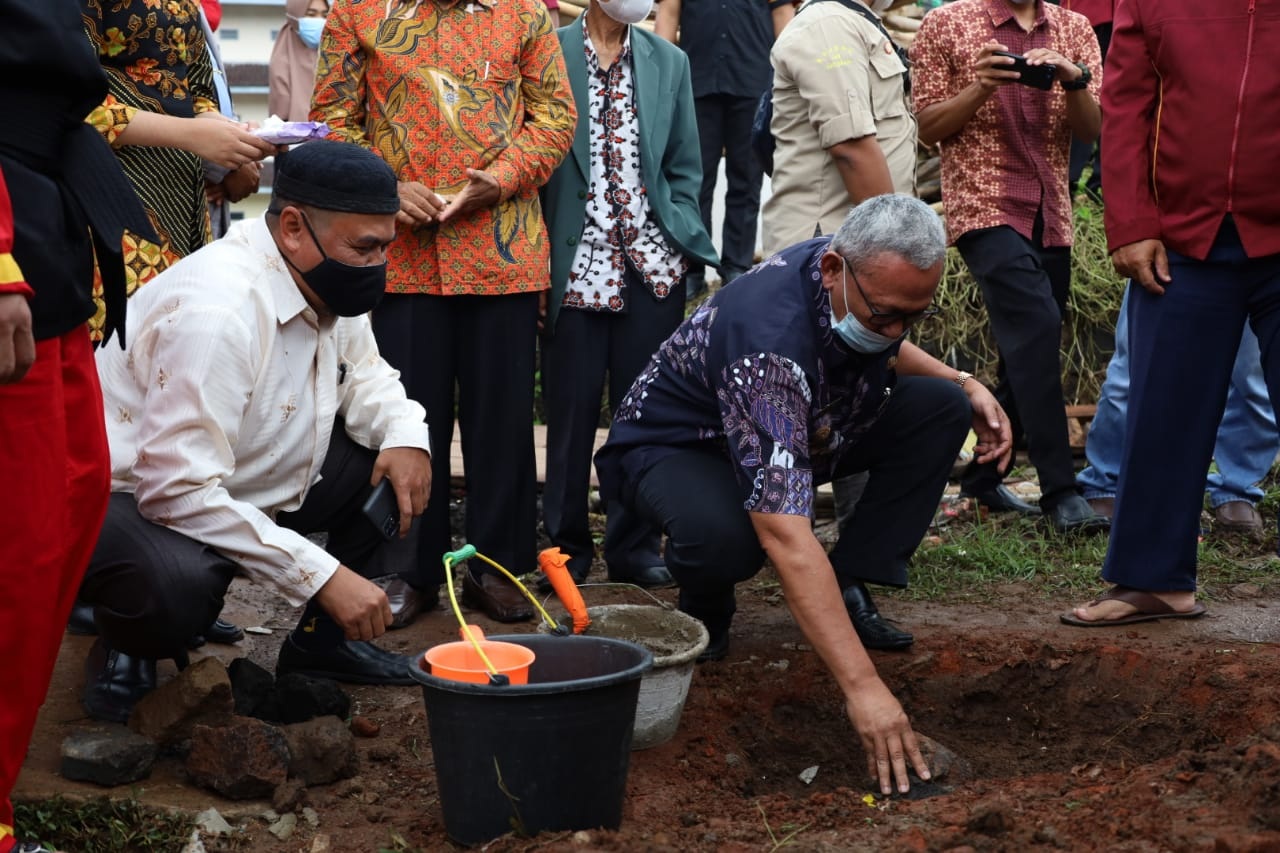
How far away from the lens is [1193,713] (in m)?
3.60

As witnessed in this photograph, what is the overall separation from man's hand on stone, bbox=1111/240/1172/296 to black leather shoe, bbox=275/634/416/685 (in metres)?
2.46

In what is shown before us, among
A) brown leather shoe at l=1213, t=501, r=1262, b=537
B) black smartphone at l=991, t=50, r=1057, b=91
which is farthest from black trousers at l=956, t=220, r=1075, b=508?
brown leather shoe at l=1213, t=501, r=1262, b=537

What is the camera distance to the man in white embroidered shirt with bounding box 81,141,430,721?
124 inches

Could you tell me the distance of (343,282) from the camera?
341 cm

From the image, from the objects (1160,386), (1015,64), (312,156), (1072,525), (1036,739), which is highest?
(1015,64)

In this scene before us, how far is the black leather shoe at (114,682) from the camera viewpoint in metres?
3.48

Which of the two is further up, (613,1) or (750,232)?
(613,1)

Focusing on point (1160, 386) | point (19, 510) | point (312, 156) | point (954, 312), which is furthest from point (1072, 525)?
point (19, 510)

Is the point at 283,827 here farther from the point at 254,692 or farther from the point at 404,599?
the point at 404,599

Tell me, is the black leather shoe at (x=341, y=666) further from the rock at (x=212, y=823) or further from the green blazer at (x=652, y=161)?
the green blazer at (x=652, y=161)

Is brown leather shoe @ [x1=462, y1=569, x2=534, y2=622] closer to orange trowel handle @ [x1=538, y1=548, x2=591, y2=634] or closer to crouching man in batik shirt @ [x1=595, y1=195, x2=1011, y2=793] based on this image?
crouching man in batik shirt @ [x1=595, y1=195, x2=1011, y2=793]

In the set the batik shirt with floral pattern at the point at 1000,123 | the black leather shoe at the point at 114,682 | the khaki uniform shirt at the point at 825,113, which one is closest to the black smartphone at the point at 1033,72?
the batik shirt with floral pattern at the point at 1000,123

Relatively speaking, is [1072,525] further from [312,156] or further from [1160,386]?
[312,156]

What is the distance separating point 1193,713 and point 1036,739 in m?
0.42
